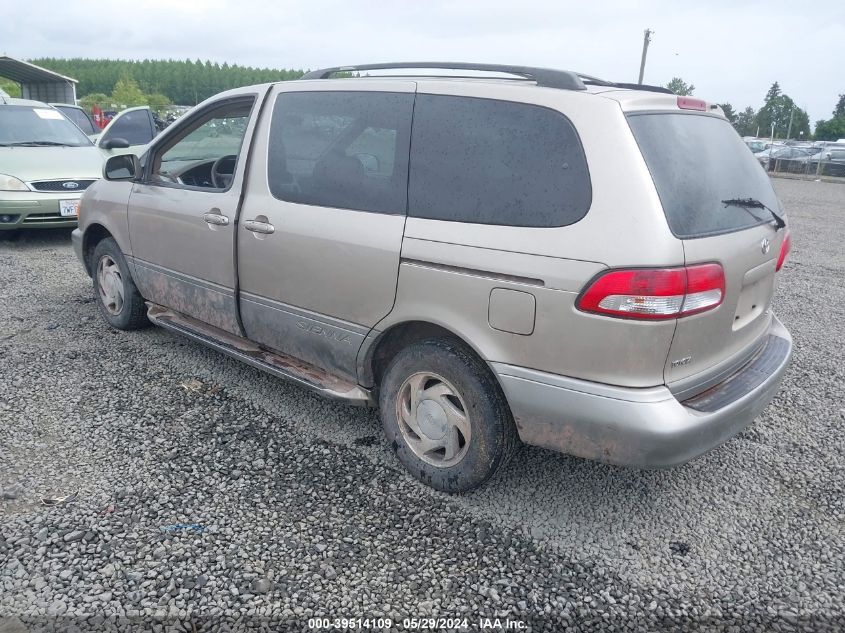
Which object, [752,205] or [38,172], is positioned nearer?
[752,205]

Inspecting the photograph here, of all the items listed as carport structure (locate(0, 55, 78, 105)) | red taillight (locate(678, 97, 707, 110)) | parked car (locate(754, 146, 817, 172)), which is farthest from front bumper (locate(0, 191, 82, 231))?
parked car (locate(754, 146, 817, 172))

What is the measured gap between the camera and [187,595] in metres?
2.44

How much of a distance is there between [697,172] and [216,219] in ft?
8.41

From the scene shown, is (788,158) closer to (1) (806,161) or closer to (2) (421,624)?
(1) (806,161)

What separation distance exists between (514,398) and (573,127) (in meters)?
1.11

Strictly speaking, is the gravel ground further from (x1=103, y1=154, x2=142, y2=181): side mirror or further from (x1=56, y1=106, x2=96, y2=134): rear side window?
(x1=56, y1=106, x2=96, y2=134): rear side window

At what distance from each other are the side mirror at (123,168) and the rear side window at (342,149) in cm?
144

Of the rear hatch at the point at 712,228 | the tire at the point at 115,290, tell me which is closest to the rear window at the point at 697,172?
the rear hatch at the point at 712,228

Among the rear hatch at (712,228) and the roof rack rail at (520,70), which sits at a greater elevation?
the roof rack rail at (520,70)

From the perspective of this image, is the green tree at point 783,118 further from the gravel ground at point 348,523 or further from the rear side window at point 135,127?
the gravel ground at point 348,523

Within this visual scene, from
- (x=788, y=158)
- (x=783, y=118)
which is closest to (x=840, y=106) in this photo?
(x=783, y=118)

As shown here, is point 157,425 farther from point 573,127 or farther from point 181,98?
point 181,98

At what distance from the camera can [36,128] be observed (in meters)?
9.02

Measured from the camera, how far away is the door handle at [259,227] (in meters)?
3.52
